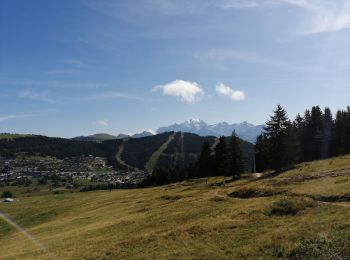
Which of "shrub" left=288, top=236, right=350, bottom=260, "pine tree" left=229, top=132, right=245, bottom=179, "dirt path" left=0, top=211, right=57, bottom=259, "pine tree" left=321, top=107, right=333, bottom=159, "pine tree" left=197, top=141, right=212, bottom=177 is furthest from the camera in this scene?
"pine tree" left=197, top=141, right=212, bottom=177

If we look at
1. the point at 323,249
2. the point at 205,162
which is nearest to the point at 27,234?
the point at 323,249

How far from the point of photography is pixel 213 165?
122438 millimetres

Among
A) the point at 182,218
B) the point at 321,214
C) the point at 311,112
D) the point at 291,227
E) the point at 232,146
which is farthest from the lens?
the point at 311,112

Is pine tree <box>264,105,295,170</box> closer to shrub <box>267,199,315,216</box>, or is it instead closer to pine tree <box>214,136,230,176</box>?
pine tree <box>214,136,230,176</box>

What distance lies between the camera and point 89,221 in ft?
205

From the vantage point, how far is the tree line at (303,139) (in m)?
78.0

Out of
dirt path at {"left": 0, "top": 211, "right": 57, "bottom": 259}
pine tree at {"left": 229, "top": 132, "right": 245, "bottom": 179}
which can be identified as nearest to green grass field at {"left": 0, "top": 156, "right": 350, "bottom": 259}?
dirt path at {"left": 0, "top": 211, "right": 57, "bottom": 259}

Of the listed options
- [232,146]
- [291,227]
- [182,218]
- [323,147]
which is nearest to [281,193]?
[182,218]

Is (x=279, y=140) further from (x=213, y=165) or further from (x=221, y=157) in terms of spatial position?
(x=213, y=165)

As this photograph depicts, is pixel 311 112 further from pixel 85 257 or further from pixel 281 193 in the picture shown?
pixel 85 257

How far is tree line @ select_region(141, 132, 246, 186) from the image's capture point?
8888cm

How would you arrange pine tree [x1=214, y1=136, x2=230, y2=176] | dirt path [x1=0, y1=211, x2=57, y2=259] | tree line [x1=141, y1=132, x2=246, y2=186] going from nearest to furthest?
1. dirt path [x1=0, y1=211, x2=57, y2=259]
2. tree line [x1=141, y1=132, x2=246, y2=186]
3. pine tree [x1=214, y1=136, x2=230, y2=176]

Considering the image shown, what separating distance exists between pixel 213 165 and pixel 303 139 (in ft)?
110

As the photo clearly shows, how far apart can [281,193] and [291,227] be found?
1634cm
